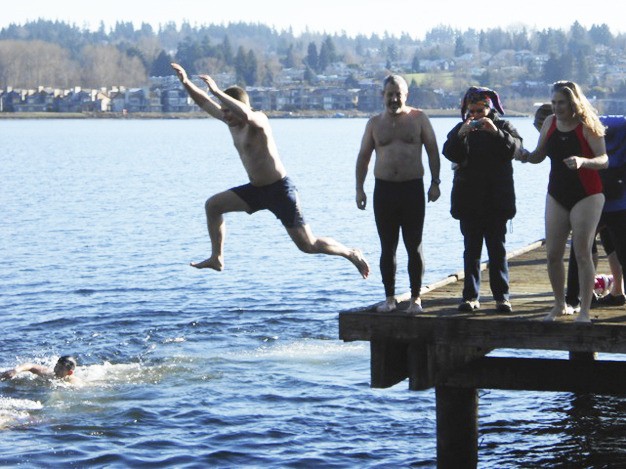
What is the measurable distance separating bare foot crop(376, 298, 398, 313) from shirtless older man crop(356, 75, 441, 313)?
0.40 meters

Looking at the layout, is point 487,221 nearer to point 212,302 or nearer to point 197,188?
point 212,302

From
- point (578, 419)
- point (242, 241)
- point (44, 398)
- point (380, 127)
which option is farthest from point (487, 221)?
point (242, 241)

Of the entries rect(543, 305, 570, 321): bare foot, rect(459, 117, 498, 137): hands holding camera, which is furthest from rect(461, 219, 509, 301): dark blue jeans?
rect(459, 117, 498, 137): hands holding camera

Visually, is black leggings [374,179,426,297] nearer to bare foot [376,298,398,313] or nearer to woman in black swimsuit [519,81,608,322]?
bare foot [376,298,398,313]

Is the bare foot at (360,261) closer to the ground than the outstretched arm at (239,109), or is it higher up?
closer to the ground

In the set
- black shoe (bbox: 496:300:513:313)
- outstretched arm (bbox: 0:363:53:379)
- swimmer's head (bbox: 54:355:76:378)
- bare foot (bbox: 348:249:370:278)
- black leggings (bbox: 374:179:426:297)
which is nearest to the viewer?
black leggings (bbox: 374:179:426:297)

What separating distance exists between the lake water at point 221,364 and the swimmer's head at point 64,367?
0.71 ft

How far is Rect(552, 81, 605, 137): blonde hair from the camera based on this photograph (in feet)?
37.2

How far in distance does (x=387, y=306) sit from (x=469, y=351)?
889 millimetres

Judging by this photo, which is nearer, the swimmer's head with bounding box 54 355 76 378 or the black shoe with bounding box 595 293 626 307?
the black shoe with bounding box 595 293 626 307

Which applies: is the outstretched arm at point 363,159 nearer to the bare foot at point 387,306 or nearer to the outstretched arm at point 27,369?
the bare foot at point 387,306

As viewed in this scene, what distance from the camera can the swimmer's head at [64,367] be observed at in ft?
67.4

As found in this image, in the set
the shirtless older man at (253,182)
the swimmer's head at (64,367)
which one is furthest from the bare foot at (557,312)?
the swimmer's head at (64,367)

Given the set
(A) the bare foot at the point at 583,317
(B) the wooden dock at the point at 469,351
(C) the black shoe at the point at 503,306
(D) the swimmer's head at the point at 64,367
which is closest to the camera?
(A) the bare foot at the point at 583,317
